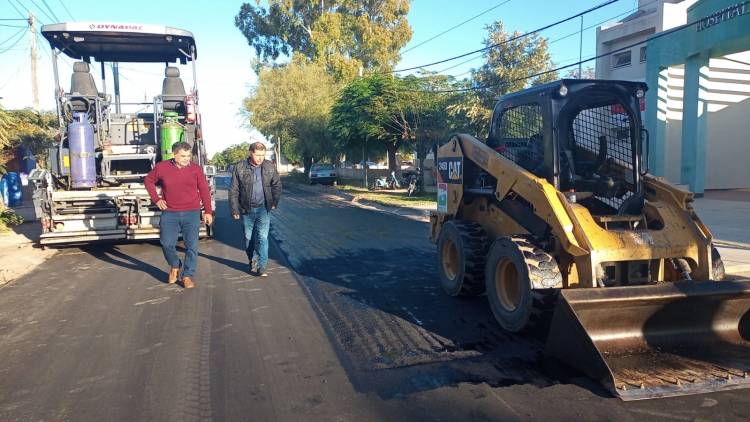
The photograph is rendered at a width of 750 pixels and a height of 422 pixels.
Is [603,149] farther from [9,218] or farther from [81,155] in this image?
[9,218]

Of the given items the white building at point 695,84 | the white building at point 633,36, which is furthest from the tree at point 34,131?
the white building at point 633,36

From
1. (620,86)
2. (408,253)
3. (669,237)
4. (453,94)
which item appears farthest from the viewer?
(453,94)

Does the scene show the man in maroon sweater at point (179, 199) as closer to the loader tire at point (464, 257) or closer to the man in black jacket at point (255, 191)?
the man in black jacket at point (255, 191)

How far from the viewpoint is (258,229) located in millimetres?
7465

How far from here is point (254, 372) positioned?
13.9 ft

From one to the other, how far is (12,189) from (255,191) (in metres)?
15.3

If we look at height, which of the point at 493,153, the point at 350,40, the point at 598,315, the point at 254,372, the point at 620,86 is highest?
the point at 350,40

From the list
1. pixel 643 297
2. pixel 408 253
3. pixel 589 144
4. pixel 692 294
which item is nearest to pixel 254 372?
pixel 643 297

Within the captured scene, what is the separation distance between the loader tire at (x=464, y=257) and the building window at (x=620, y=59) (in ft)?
70.0

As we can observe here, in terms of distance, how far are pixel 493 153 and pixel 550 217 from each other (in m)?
1.21

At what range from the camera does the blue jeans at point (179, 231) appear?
692 centimetres

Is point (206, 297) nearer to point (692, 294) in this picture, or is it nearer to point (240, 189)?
point (240, 189)

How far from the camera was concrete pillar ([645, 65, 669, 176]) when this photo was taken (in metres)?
17.9

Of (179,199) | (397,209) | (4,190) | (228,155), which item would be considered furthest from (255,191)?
(228,155)
